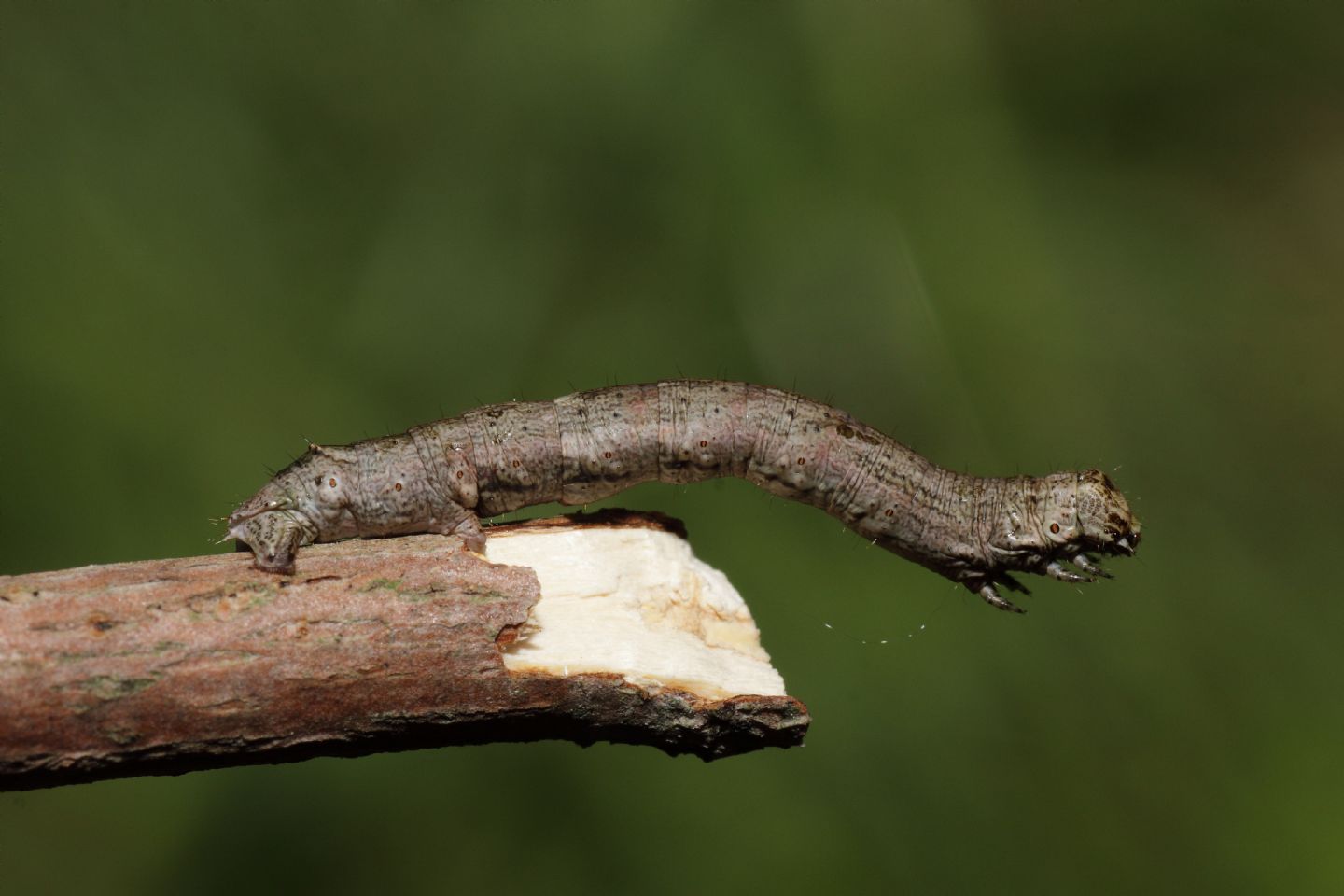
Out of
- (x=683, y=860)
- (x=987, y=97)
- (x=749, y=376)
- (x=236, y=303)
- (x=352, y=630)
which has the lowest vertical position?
(x=683, y=860)

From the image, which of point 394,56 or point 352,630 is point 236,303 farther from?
point 352,630

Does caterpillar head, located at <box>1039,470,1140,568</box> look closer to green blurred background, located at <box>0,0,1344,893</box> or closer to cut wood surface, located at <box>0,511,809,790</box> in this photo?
green blurred background, located at <box>0,0,1344,893</box>

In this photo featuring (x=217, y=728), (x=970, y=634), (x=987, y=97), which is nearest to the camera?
(x=217, y=728)

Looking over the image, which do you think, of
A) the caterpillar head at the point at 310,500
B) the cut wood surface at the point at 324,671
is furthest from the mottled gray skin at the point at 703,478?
the cut wood surface at the point at 324,671

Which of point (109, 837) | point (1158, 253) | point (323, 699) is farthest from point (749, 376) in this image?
point (109, 837)

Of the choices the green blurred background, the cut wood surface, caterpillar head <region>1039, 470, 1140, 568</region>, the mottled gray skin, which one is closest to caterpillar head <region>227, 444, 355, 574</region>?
the mottled gray skin

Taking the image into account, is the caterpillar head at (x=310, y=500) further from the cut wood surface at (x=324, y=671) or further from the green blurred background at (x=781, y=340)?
the green blurred background at (x=781, y=340)

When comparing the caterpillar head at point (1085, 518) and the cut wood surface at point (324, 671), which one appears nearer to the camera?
the cut wood surface at point (324, 671)
